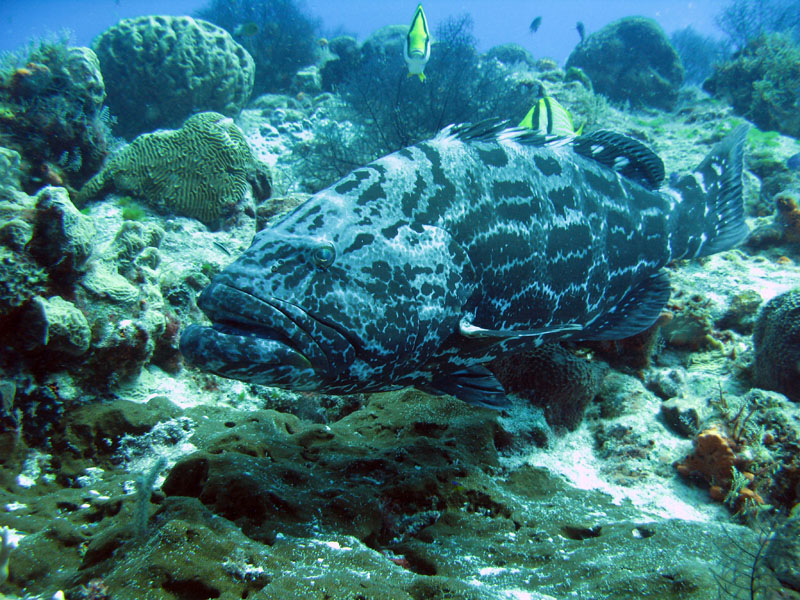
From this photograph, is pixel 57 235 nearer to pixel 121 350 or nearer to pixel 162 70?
pixel 121 350

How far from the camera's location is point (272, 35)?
56.0 ft

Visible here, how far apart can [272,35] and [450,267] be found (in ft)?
61.2

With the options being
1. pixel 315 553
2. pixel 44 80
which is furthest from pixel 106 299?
pixel 44 80

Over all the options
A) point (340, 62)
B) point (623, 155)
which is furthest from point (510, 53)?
point (623, 155)

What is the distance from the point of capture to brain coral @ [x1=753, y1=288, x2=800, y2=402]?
3803mm

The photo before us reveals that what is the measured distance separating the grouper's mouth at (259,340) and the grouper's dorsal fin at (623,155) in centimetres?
286

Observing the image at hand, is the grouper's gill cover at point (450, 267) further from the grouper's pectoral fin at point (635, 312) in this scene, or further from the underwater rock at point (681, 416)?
the underwater rock at point (681, 416)

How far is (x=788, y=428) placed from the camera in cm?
337

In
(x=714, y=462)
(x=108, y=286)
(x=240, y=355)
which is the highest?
(x=108, y=286)

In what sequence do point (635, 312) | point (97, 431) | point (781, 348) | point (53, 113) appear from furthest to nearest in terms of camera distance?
point (53, 113)
point (635, 312)
point (781, 348)
point (97, 431)

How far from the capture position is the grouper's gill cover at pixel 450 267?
2193mm

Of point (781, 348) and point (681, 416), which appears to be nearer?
point (681, 416)

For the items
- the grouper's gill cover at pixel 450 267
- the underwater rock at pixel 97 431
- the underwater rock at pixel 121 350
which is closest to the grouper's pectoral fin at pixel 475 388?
the grouper's gill cover at pixel 450 267

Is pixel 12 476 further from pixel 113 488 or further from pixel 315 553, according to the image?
pixel 315 553
